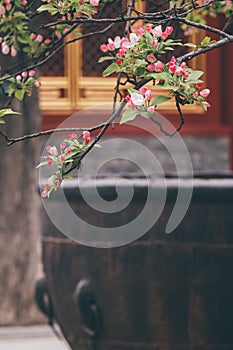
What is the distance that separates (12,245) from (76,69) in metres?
3.89

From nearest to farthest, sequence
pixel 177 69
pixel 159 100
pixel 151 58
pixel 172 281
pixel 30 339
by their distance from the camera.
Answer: pixel 159 100 < pixel 177 69 < pixel 151 58 < pixel 172 281 < pixel 30 339

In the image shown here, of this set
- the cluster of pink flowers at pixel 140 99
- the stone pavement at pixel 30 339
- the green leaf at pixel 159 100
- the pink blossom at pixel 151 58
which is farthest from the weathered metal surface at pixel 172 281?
the green leaf at pixel 159 100

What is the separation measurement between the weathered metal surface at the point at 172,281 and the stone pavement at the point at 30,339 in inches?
58.4

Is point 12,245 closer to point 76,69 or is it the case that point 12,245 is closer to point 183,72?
point 76,69

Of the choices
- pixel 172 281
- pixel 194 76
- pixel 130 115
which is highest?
pixel 194 76

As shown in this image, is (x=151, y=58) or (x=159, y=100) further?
(x=151, y=58)

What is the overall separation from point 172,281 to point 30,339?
246cm

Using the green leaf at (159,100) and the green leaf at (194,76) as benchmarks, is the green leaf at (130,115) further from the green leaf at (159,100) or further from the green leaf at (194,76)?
the green leaf at (194,76)

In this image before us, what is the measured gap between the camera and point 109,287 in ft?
20.4

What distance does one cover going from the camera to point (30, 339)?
8.27 metres

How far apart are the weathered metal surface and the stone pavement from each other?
58.4 inches

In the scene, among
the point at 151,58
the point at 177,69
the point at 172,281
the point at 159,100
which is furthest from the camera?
the point at 172,281

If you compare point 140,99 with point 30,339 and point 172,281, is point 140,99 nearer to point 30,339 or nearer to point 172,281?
point 172,281

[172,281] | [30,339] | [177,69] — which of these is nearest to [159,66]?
[177,69]
